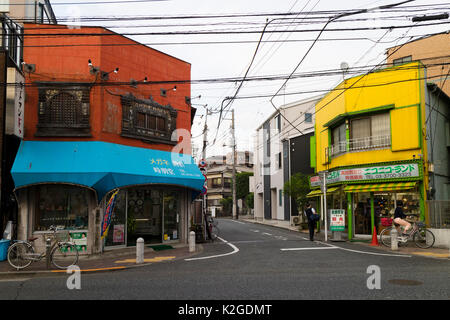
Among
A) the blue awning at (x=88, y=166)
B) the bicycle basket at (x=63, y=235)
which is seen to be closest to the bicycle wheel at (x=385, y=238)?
the blue awning at (x=88, y=166)

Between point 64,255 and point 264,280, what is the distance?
813 cm

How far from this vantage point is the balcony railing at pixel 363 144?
60.5 ft

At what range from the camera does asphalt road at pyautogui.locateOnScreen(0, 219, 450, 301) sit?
7508 mm

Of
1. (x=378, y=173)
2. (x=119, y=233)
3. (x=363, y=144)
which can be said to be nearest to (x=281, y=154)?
(x=363, y=144)

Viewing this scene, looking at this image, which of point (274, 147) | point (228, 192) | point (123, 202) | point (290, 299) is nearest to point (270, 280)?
point (290, 299)

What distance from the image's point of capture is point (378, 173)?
18078 millimetres

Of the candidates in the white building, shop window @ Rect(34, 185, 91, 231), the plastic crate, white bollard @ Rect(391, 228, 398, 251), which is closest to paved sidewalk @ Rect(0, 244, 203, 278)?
shop window @ Rect(34, 185, 91, 231)

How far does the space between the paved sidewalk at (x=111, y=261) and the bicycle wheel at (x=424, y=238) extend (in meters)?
9.37

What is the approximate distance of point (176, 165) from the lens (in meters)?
17.3

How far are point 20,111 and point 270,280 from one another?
36.5 feet

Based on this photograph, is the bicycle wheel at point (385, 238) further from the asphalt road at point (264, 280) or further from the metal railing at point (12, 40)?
the metal railing at point (12, 40)

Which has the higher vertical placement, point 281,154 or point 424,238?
point 281,154

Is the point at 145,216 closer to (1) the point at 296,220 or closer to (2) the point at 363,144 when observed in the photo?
(2) the point at 363,144

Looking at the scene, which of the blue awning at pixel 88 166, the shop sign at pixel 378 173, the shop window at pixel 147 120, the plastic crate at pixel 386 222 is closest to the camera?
the blue awning at pixel 88 166
